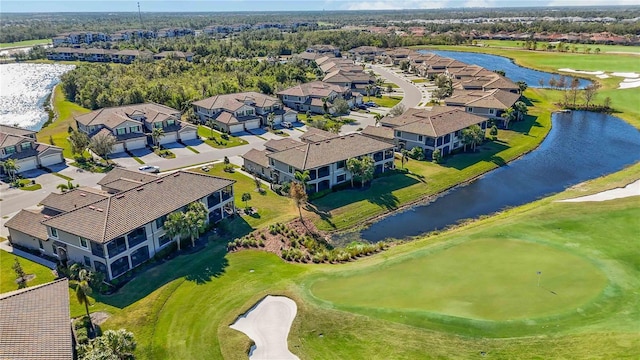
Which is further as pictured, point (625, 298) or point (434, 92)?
point (434, 92)

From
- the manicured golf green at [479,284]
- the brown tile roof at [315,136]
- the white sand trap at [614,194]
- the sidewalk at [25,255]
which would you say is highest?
the brown tile roof at [315,136]

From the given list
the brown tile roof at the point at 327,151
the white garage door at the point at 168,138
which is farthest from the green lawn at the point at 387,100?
the white garage door at the point at 168,138

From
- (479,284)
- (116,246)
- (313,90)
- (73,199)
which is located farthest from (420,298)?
(313,90)

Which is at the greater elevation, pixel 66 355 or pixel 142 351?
pixel 66 355

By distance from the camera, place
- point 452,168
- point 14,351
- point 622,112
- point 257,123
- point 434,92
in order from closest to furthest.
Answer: point 14,351
point 452,168
point 257,123
point 622,112
point 434,92

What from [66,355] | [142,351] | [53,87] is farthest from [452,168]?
[53,87]

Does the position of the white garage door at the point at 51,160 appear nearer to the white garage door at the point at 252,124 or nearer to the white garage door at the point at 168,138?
the white garage door at the point at 168,138

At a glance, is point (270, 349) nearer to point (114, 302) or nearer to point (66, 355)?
point (66, 355)

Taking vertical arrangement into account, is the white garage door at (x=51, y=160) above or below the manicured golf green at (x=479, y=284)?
above

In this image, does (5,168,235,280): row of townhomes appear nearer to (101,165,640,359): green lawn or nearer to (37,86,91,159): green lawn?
(101,165,640,359): green lawn
